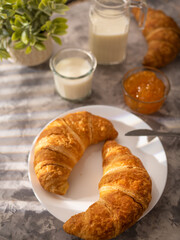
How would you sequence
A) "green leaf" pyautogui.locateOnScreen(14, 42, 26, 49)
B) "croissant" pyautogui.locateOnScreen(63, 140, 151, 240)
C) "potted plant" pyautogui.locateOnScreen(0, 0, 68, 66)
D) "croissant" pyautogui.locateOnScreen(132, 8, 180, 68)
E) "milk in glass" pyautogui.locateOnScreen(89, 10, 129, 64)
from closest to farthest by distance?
"croissant" pyautogui.locateOnScreen(63, 140, 151, 240) < "potted plant" pyautogui.locateOnScreen(0, 0, 68, 66) < "green leaf" pyautogui.locateOnScreen(14, 42, 26, 49) < "milk in glass" pyautogui.locateOnScreen(89, 10, 129, 64) < "croissant" pyautogui.locateOnScreen(132, 8, 180, 68)

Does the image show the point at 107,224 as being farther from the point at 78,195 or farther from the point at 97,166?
the point at 97,166

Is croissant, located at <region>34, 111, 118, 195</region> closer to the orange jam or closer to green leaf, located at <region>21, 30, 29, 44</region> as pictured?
the orange jam

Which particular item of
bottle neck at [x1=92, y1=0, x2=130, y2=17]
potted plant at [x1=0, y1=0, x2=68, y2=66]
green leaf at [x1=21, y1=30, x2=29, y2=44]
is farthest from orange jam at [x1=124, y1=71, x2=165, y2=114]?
green leaf at [x1=21, y1=30, x2=29, y2=44]

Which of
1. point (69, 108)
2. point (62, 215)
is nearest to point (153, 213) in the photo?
point (62, 215)

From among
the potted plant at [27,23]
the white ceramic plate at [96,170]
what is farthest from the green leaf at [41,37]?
the white ceramic plate at [96,170]

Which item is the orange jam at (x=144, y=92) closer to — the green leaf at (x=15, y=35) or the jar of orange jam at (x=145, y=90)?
the jar of orange jam at (x=145, y=90)

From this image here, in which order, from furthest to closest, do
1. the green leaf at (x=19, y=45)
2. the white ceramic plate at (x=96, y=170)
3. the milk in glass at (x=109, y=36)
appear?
the milk in glass at (x=109, y=36)
the green leaf at (x=19, y=45)
the white ceramic plate at (x=96, y=170)
